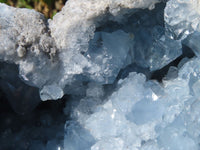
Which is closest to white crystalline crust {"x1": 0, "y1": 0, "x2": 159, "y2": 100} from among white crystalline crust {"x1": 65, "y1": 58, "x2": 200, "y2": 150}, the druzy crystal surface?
the druzy crystal surface

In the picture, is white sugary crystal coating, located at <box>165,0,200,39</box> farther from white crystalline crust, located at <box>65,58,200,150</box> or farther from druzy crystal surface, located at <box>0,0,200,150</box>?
white crystalline crust, located at <box>65,58,200,150</box>

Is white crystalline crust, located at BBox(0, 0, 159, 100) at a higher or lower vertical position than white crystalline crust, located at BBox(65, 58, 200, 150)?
higher

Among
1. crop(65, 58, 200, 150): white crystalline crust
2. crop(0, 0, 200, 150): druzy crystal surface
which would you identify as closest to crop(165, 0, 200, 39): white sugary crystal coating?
crop(0, 0, 200, 150): druzy crystal surface

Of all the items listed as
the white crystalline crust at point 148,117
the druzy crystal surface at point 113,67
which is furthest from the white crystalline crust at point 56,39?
the white crystalline crust at point 148,117

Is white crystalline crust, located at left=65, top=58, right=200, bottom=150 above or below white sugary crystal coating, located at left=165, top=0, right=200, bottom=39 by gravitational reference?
below

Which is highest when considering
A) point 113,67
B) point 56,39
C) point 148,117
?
point 56,39

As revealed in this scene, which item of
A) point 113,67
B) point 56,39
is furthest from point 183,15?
point 56,39

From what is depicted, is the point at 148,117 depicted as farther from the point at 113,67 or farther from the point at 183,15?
the point at 183,15

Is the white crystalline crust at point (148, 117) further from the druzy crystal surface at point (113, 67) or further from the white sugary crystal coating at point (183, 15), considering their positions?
the white sugary crystal coating at point (183, 15)
